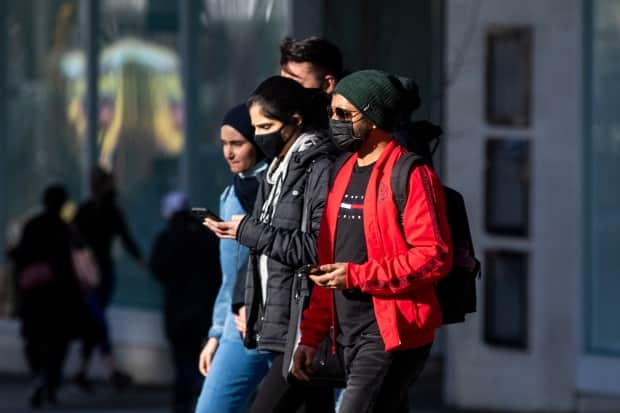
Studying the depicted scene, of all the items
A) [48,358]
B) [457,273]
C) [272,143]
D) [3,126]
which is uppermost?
[3,126]

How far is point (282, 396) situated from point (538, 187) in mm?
4947

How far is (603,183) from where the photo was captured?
10148 mm

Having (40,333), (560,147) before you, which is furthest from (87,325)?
(560,147)

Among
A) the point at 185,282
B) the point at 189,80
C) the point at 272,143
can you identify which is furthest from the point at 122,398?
the point at 272,143

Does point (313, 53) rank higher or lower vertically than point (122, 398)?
higher

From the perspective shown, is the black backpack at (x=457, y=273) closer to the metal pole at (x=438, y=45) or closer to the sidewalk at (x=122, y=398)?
the sidewalk at (x=122, y=398)

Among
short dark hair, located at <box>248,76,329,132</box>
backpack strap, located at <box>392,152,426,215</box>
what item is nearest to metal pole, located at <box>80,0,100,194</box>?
short dark hair, located at <box>248,76,329,132</box>

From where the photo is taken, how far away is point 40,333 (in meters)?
11.3

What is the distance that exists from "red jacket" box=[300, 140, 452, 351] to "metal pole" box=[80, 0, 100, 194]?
7.55 m

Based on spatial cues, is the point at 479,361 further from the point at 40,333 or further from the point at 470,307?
the point at 470,307

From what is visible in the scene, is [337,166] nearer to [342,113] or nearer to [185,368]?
[342,113]

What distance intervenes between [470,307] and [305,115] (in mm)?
901

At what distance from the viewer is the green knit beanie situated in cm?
512

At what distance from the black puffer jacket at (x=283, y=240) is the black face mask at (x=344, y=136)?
0.15m
